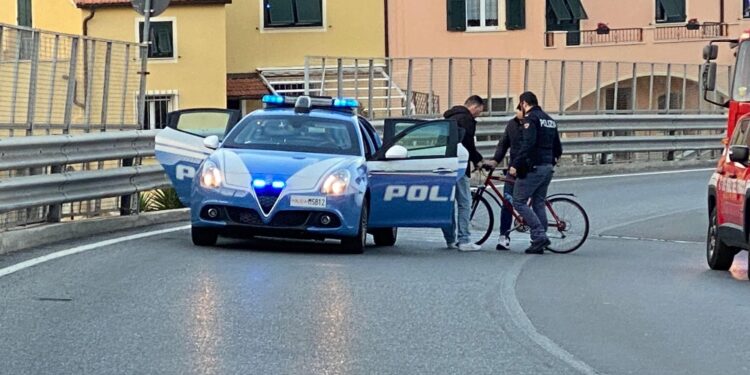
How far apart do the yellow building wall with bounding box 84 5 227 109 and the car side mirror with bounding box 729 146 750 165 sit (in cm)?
2798

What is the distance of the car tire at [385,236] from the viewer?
52.4 feet

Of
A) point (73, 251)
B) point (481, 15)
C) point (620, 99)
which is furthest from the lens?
point (481, 15)

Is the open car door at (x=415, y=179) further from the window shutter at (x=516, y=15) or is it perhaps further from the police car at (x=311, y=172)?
the window shutter at (x=516, y=15)

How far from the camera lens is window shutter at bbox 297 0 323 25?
4222cm

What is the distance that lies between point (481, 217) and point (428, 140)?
197 centimetres

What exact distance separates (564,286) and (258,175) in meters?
3.23

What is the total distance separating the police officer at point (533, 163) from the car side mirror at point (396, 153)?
61.9 inches

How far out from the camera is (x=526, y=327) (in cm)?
987

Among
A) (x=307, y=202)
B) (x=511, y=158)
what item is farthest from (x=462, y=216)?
(x=307, y=202)

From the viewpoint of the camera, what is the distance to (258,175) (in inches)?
550

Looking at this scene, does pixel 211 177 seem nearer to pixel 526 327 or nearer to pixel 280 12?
pixel 526 327

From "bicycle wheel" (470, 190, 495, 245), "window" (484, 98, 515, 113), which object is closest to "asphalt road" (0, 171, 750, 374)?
"bicycle wheel" (470, 190, 495, 245)

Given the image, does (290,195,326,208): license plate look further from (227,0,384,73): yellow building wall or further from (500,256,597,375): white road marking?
(227,0,384,73): yellow building wall

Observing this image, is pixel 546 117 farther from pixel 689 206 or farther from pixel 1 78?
pixel 689 206
